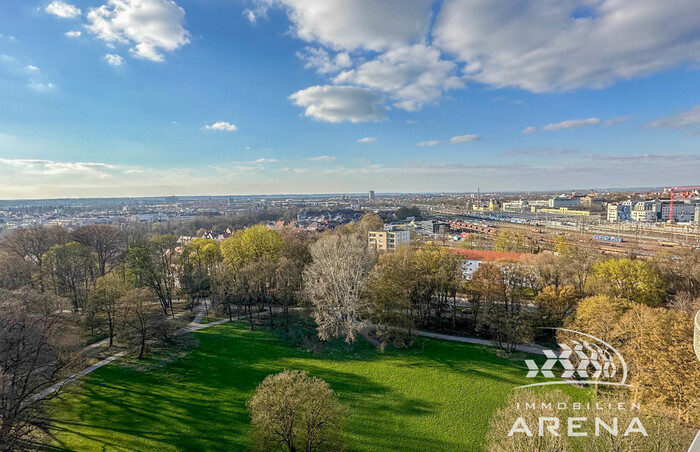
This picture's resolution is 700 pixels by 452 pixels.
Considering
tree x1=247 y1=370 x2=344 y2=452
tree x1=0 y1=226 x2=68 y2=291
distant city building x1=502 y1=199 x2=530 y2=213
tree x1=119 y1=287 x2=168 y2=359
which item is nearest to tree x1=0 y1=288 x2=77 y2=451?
tree x1=119 y1=287 x2=168 y2=359

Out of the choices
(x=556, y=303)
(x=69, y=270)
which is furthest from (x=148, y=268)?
(x=556, y=303)

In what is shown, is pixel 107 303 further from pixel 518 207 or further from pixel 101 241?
pixel 518 207

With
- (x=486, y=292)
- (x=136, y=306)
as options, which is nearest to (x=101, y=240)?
(x=136, y=306)

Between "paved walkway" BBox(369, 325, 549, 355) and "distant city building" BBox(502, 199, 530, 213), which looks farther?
"distant city building" BBox(502, 199, 530, 213)

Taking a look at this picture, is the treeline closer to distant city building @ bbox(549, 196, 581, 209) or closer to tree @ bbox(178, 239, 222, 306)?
tree @ bbox(178, 239, 222, 306)

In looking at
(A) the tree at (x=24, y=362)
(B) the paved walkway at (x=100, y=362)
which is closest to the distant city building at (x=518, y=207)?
(B) the paved walkway at (x=100, y=362)

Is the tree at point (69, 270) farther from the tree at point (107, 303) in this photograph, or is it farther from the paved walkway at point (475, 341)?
the paved walkway at point (475, 341)

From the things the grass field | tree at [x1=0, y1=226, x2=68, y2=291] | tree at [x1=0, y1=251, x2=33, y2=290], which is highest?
tree at [x1=0, y1=226, x2=68, y2=291]
